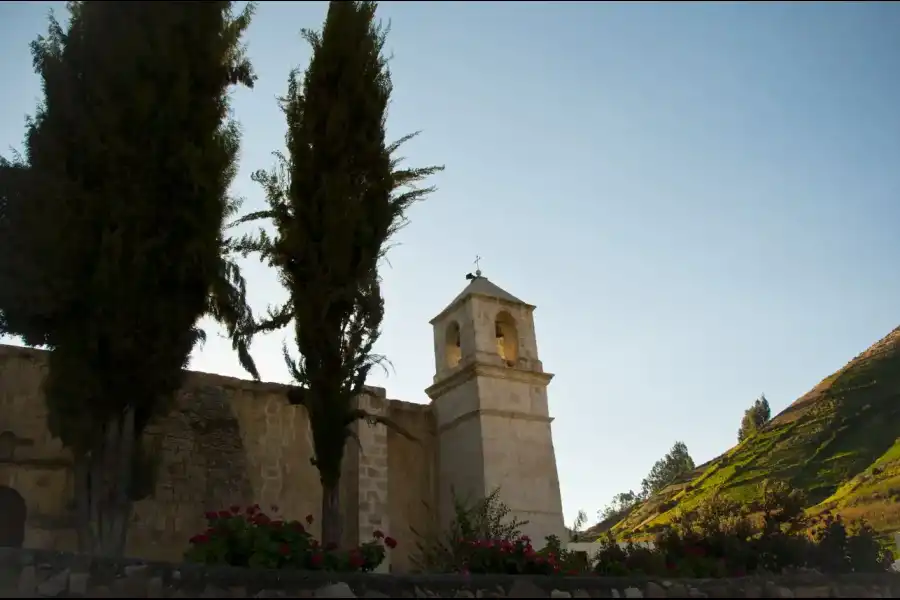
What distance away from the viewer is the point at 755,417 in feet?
184

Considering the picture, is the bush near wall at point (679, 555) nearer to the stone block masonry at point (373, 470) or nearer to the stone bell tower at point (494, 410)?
the stone bell tower at point (494, 410)

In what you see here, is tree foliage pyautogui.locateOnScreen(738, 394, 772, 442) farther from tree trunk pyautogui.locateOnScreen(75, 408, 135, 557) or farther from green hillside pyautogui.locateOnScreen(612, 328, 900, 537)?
tree trunk pyautogui.locateOnScreen(75, 408, 135, 557)

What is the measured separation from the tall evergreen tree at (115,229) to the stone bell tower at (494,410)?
5.52 metres

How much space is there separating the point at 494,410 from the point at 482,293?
8.29 ft

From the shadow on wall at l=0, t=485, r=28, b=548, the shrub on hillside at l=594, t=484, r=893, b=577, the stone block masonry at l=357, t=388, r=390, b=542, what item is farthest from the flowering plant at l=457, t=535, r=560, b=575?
the shadow on wall at l=0, t=485, r=28, b=548

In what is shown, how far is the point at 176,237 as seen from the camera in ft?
27.9

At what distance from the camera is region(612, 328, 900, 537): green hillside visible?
106 ft

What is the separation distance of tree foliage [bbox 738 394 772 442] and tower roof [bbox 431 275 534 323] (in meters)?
46.5

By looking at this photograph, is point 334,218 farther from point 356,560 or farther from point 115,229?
point 356,560

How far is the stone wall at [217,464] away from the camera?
1026cm

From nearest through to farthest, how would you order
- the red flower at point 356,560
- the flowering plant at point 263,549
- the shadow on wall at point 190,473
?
the flowering plant at point 263,549 < the red flower at point 356,560 < the shadow on wall at point 190,473

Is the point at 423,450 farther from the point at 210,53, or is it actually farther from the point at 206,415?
the point at 210,53

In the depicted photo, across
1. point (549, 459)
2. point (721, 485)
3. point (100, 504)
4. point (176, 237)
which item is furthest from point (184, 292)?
point (721, 485)

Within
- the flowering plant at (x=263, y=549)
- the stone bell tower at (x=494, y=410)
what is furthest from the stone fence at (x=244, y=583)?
the stone bell tower at (x=494, y=410)
